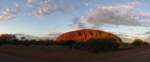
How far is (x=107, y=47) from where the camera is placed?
93.4 feet

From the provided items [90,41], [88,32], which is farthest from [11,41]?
[88,32]

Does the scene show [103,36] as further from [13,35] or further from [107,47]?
[13,35]

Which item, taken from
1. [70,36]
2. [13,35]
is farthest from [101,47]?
[70,36]

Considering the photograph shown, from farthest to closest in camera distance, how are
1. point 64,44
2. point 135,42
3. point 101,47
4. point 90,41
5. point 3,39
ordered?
point 135,42 → point 3,39 → point 64,44 → point 90,41 → point 101,47

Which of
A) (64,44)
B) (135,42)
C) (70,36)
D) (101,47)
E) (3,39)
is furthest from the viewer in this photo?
(70,36)

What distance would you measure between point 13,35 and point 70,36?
52004mm

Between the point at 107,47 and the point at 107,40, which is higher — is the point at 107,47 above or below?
below

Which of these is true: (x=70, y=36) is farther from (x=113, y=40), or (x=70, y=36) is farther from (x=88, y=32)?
(x=113, y=40)

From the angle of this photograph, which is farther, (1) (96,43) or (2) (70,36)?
(2) (70,36)

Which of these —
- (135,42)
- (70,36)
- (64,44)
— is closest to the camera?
(64,44)

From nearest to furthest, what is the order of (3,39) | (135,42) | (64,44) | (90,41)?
(90,41) < (64,44) < (3,39) < (135,42)

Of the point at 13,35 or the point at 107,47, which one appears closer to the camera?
the point at 107,47

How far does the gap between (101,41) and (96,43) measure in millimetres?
1593

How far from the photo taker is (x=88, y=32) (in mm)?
100812
